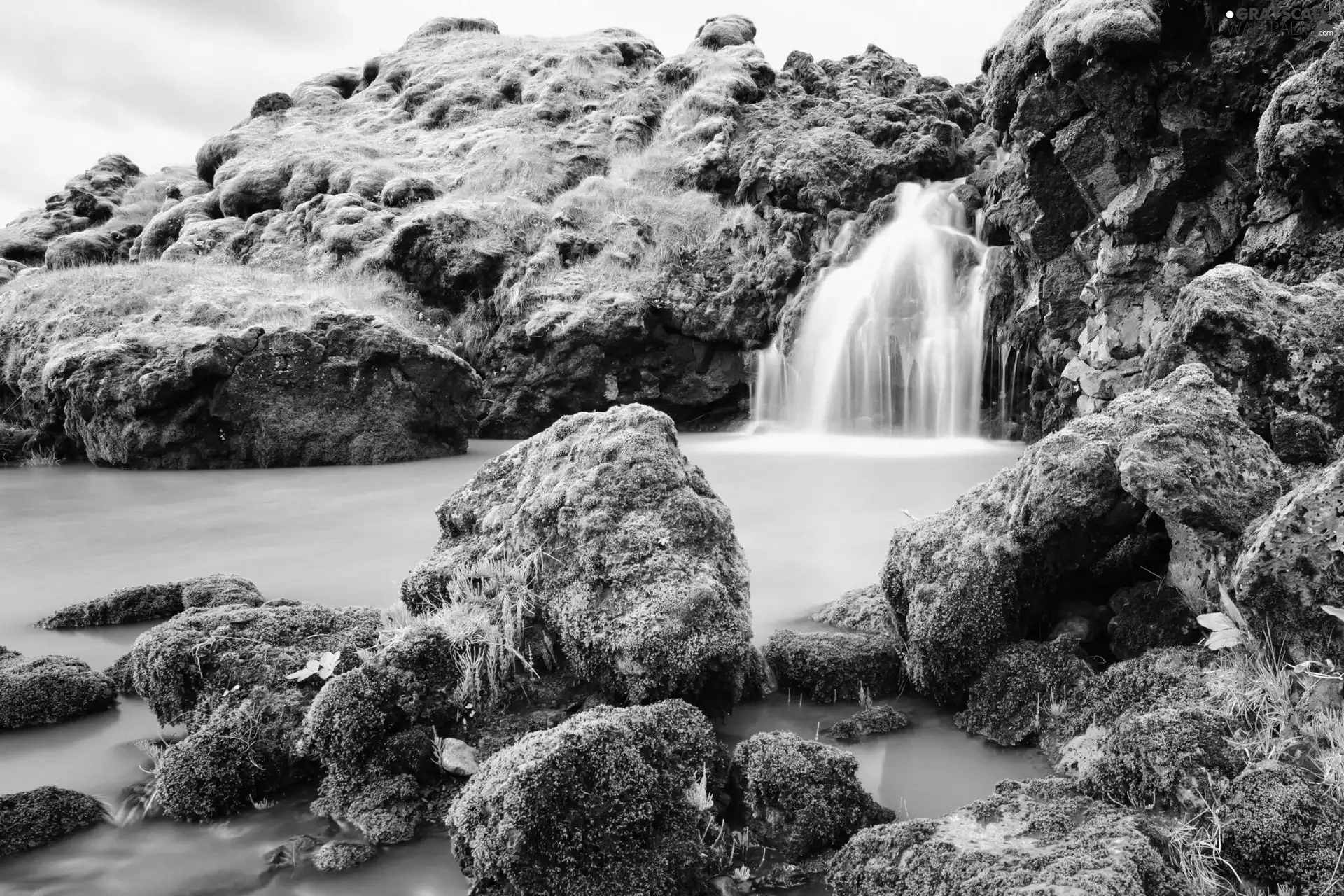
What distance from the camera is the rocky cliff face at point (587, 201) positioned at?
60.8 ft

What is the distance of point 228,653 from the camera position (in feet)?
14.1

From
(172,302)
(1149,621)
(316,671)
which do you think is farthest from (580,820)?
(172,302)

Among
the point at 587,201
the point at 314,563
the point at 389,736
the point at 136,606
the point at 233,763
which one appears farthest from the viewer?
the point at 587,201

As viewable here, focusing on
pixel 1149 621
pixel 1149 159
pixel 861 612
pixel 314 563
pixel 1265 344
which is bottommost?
pixel 314 563

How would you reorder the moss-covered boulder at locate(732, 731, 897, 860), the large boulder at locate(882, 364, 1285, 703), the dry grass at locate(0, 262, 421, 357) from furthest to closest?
the dry grass at locate(0, 262, 421, 357)
the large boulder at locate(882, 364, 1285, 703)
the moss-covered boulder at locate(732, 731, 897, 860)

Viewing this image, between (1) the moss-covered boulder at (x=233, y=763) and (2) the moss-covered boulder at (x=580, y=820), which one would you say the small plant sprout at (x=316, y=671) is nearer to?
(1) the moss-covered boulder at (x=233, y=763)

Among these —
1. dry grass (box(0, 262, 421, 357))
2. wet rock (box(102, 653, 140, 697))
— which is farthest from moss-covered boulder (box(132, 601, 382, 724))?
dry grass (box(0, 262, 421, 357))

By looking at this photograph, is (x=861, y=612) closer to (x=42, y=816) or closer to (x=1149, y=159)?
(x=42, y=816)

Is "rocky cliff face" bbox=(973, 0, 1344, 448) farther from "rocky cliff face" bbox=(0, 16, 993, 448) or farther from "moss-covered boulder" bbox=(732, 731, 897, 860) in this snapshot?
"moss-covered boulder" bbox=(732, 731, 897, 860)

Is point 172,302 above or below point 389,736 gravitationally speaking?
above

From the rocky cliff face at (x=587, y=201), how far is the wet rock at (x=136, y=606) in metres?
12.1

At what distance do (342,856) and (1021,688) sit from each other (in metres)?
2.97

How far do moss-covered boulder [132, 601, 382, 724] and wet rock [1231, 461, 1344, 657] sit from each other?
3.90 m

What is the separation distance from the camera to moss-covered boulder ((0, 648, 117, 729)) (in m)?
4.38
